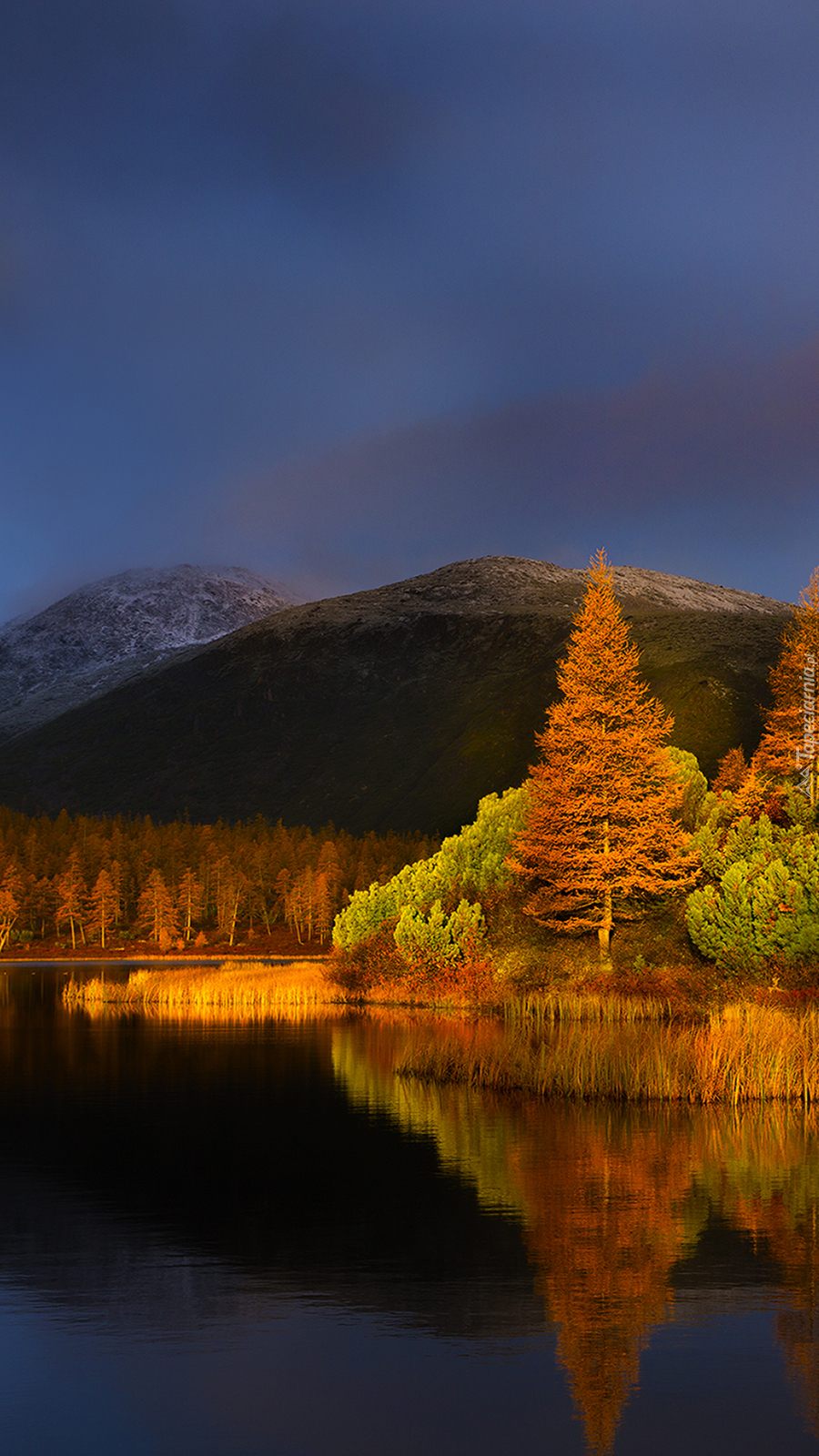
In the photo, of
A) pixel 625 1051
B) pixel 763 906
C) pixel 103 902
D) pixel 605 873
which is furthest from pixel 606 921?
pixel 103 902

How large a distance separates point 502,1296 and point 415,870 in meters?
52.1

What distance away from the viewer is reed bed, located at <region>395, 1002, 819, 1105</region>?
29.9 m

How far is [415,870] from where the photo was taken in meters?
67.7

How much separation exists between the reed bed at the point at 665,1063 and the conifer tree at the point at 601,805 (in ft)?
64.0

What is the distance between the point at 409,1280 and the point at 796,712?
67.0 meters

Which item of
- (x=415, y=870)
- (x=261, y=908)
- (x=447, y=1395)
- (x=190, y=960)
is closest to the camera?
(x=447, y=1395)

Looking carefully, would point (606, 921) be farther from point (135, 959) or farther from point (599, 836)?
point (135, 959)

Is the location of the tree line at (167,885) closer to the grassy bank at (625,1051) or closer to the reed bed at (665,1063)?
the grassy bank at (625,1051)

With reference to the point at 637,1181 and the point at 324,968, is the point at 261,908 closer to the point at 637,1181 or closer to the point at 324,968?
the point at 324,968

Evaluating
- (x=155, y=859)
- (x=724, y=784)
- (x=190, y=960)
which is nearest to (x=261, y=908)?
(x=155, y=859)

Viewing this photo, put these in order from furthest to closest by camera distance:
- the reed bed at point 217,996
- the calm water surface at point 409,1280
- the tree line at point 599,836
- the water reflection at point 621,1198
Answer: the reed bed at point 217,996 < the tree line at point 599,836 < the water reflection at point 621,1198 < the calm water surface at point 409,1280

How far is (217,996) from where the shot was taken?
64375mm

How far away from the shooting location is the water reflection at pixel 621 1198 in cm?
1376

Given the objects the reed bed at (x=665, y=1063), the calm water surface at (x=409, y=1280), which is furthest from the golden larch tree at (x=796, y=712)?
the calm water surface at (x=409, y=1280)
